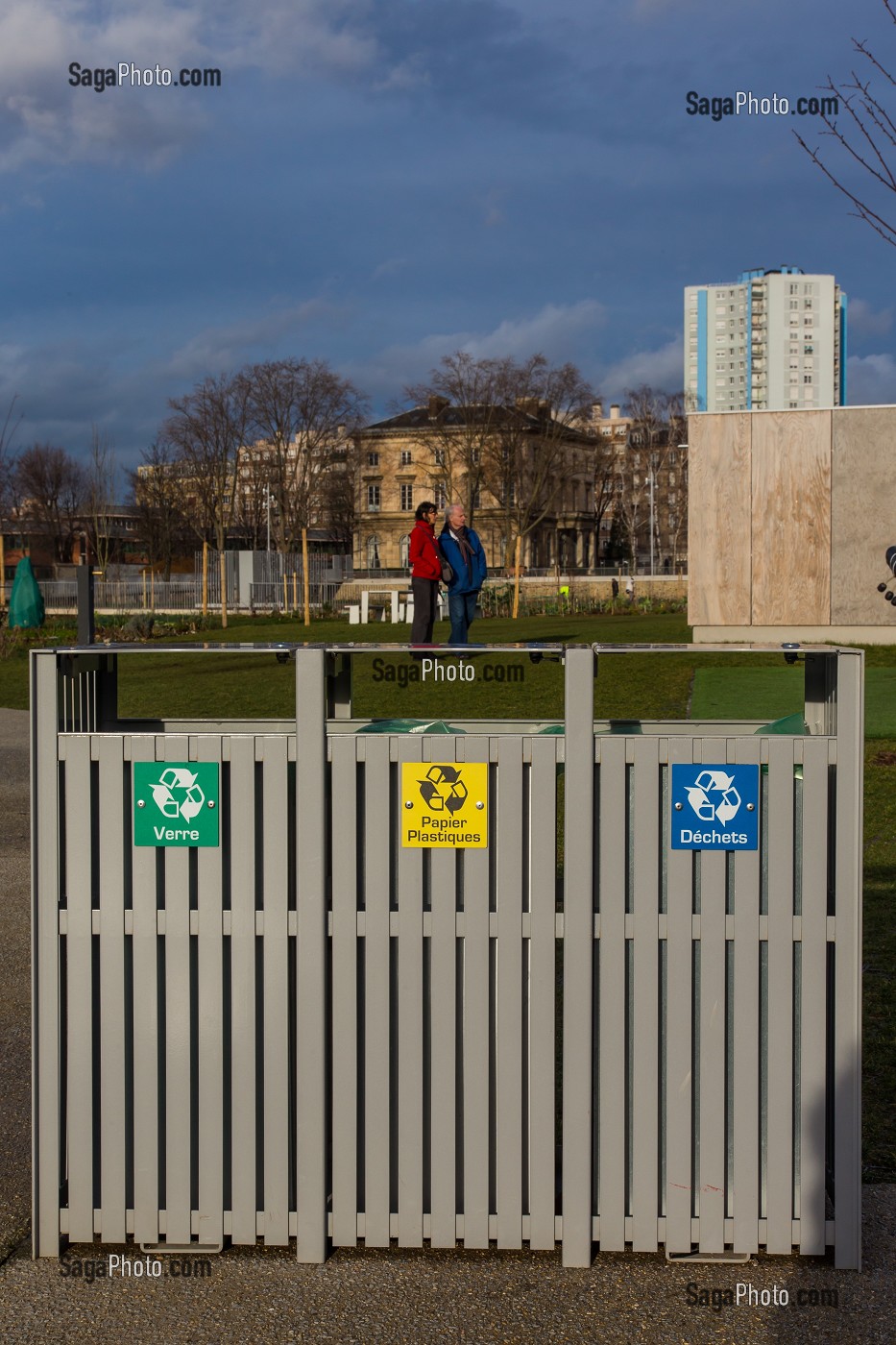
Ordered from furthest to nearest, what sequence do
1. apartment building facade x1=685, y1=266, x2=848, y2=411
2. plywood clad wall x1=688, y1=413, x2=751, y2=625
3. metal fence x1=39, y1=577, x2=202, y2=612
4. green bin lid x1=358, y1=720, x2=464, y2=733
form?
apartment building facade x1=685, y1=266, x2=848, y2=411 → metal fence x1=39, y1=577, x2=202, y2=612 → plywood clad wall x1=688, y1=413, x2=751, y2=625 → green bin lid x1=358, y1=720, x2=464, y2=733

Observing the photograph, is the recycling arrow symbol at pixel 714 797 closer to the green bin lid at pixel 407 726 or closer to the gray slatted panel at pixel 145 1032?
the green bin lid at pixel 407 726

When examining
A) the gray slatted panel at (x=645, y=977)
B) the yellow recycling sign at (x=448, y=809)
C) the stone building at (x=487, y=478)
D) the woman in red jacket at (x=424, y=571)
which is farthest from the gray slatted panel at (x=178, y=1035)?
the stone building at (x=487, y=478)

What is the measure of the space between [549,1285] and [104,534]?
196ft

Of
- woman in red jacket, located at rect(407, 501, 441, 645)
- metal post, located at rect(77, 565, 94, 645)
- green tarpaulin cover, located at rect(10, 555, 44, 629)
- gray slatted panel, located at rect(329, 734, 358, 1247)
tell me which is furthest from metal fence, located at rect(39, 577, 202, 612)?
gray slatted panel, located at rect(329, 734, 358, 1247)

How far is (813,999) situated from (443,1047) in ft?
2.86

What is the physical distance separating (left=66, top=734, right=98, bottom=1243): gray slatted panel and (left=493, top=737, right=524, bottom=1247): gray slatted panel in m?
0.98

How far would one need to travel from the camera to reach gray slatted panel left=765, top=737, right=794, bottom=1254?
3.46 meters

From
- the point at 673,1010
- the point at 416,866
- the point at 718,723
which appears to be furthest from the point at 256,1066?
the point at 718,723

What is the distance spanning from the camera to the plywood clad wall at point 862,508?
23.3 m

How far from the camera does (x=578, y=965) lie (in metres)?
3.49

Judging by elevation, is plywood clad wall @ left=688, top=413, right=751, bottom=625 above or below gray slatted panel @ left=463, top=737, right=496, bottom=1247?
above

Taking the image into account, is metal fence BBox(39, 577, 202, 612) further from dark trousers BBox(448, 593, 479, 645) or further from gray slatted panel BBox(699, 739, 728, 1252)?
gray slatted panel BBox(699, 739, 728, 1252)

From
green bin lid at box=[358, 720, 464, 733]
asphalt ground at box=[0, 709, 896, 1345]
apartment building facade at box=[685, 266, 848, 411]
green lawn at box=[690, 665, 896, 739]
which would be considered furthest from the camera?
apartment building facade at box=[685, 266, 848, 411]

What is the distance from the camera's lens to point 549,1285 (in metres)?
3.38
